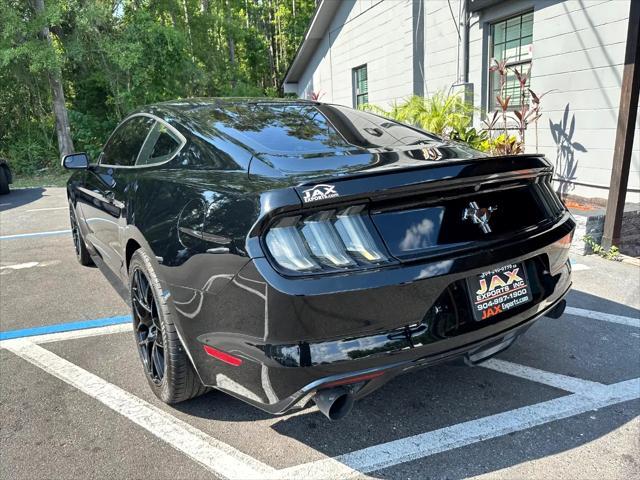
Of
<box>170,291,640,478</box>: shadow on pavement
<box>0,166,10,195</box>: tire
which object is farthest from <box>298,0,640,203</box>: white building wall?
<box>0,166,10,195</box>: tire

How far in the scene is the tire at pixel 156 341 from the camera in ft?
8.10

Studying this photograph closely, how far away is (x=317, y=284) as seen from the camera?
187 centimetres

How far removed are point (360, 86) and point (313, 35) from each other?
289cm

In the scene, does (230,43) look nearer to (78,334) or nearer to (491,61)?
(491,61)

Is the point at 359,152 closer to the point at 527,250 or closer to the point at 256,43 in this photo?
the point at 527,250

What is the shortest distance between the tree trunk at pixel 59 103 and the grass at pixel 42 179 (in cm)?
75

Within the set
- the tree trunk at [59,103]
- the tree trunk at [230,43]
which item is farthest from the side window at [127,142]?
the tree trunk at [230,43]

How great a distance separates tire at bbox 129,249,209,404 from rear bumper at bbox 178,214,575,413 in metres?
0.36

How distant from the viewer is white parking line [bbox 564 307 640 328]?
12.2ft

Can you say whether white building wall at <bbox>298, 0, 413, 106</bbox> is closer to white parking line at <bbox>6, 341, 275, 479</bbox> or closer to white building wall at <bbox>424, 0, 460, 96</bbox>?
white building wall at <bbox>424, 0, 460, 96</bbox>

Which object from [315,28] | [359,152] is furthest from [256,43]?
[359,152]

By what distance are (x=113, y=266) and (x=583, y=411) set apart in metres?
3.11

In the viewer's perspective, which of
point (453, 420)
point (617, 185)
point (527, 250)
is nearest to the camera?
point (527, 250)

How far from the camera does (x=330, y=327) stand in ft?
6.21
